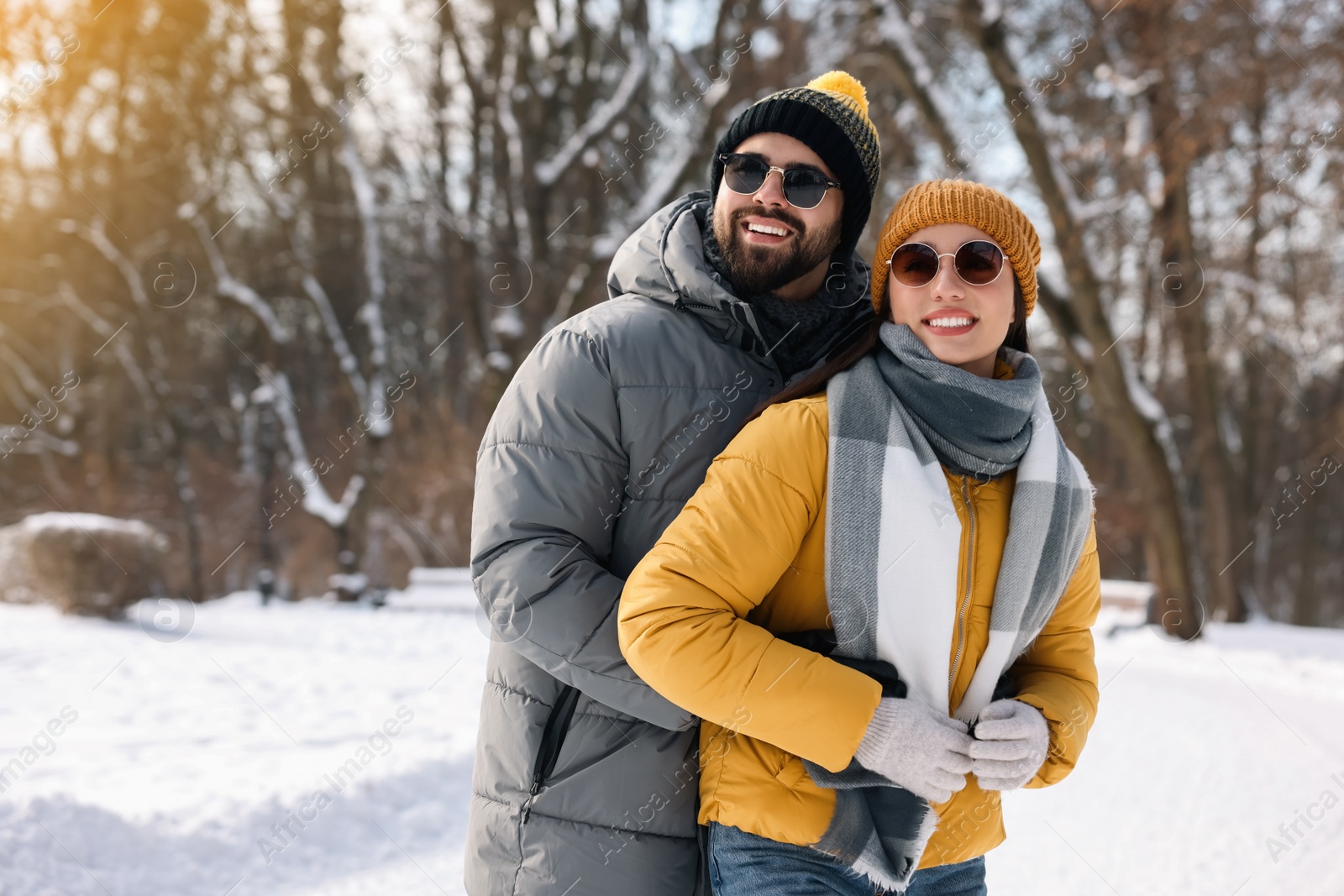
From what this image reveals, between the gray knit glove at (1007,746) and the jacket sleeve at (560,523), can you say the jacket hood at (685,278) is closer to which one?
the jacket sleeve at (560,523)

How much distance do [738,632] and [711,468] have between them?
12.0 inches

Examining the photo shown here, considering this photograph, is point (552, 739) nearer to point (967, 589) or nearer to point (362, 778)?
point (967, 589)

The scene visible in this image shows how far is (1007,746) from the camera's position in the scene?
1.64 meters

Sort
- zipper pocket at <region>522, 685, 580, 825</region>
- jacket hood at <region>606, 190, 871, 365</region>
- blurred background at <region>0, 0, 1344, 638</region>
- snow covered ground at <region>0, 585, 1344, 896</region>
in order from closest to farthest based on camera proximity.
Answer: zipper pocket at <region>522, 685, 580, 825</region> → jacket hood at <region>606, 190, 871, 365</region> → snow covered ground at <region>0, 585, 1344, 896</region> → blurred background at <region>0, 0, 1344, 638</region>

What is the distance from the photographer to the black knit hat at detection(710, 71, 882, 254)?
2.29m

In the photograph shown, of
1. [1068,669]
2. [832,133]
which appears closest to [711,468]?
[1068,669]

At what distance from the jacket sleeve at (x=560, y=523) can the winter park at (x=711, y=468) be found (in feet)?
0.04

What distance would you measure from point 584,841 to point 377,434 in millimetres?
11107

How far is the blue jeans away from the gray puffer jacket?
180 mm

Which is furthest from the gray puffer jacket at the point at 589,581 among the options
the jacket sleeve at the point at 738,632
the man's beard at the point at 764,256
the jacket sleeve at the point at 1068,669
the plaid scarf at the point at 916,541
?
the jacket sleeve at the point at 1068,669

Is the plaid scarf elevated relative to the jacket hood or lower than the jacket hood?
lower

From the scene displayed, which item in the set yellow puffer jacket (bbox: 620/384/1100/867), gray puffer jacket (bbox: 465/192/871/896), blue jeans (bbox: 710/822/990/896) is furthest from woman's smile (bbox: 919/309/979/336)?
blue jeans (bbox: 710/822/990/896)

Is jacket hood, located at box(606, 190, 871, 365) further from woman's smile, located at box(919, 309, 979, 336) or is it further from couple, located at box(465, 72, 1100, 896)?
woman's smile, located at box(919, 309, 979, 336)

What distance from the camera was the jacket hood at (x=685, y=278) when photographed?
212 centimetres
